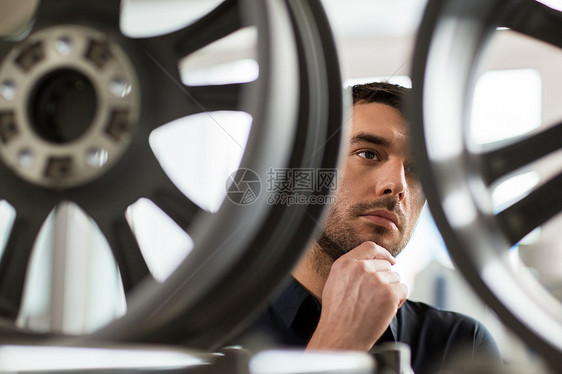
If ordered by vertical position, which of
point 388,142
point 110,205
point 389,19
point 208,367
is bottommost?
point 208,367

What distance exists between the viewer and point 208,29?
0.65m

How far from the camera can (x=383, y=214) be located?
78cm

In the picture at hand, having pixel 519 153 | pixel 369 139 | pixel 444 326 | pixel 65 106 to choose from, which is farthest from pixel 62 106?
pixel 444 326

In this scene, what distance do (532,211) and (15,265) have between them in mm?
524

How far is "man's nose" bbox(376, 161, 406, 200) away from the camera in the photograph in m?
0.73

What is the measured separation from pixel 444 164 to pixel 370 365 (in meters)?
0.19

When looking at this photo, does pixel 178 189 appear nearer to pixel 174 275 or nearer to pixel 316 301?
pixel 174 275

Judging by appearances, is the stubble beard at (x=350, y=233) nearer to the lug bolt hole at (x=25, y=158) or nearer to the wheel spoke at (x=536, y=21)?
the wheel spoke at (x=536, y=21)

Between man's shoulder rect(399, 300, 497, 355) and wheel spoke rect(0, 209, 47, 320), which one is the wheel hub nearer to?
wheel spoke rect(0, 209, 47, 320)

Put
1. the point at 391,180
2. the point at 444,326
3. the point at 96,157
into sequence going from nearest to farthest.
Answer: the point at 96,157
the point at 391,180
the point at 444,326

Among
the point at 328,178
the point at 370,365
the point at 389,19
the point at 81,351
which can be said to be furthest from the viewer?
the point at 389,19

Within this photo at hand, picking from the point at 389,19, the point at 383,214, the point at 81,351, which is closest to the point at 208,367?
the point at 81,351

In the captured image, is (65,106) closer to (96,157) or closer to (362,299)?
(96,157)

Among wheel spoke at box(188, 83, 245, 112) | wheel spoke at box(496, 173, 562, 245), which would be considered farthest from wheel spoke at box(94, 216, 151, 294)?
wheel spoke at box(496, 173, 562, 245)
